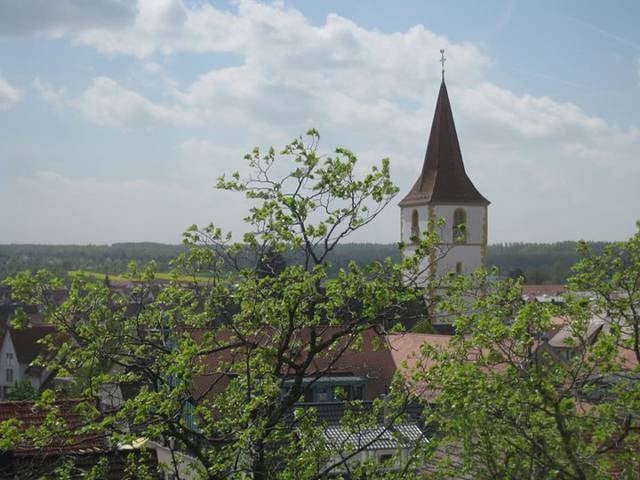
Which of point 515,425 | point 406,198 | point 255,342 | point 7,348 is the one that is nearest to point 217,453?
point 255,342

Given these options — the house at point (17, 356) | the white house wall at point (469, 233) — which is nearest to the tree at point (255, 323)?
the white house wall at point (469, 233)

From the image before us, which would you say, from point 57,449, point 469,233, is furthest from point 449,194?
point 57,449

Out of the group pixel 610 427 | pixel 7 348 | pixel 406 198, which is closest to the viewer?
pixel 610 427

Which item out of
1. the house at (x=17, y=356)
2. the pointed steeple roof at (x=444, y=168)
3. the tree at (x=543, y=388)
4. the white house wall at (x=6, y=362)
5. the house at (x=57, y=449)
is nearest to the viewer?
the house at (x=57, y=449)

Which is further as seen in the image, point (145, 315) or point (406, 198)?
point (406, 198)

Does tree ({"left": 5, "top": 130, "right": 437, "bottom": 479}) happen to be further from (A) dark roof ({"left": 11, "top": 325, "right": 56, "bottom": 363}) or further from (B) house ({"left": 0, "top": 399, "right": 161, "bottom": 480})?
(A) dark roof ({"left": 11, "top": 325, "right": 56, "bottom": 363})

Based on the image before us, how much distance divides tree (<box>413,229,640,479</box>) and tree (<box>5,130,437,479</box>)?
61cm

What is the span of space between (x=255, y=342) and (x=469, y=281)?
2471mm

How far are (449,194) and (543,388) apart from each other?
141 feet

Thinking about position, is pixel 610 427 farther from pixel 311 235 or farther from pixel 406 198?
pixel 406 198

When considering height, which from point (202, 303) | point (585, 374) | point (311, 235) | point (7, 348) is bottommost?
point (7, 348)

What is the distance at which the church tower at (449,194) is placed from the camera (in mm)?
51844

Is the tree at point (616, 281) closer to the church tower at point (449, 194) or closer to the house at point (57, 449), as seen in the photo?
the house at point (57, 449)

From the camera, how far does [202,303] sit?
10.4m
